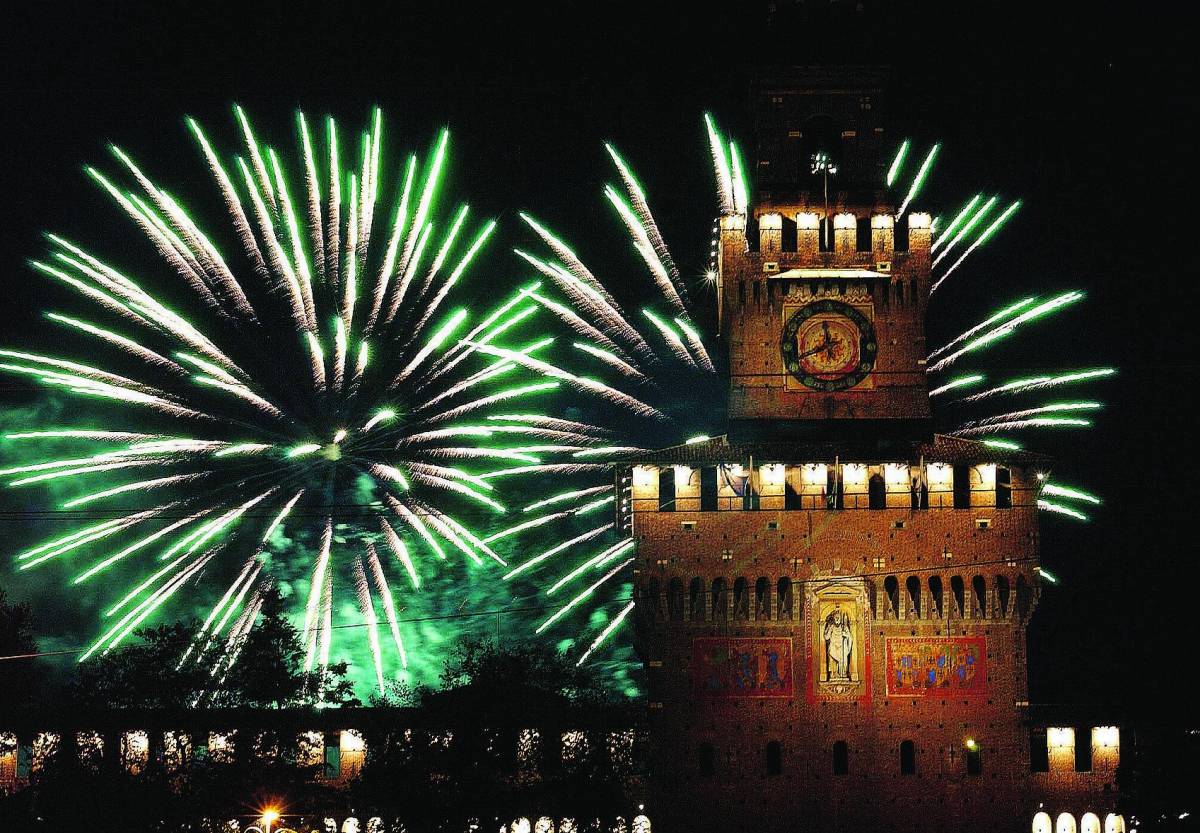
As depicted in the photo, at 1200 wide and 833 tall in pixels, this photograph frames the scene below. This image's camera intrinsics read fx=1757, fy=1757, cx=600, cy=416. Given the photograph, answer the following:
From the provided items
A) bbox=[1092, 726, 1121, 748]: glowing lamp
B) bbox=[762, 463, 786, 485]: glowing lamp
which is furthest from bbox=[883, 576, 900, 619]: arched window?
bbox=[1092, 726, 1121, 748]: glowing lamp

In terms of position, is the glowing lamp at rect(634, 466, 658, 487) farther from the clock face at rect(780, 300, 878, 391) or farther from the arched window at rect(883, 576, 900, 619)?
the arched window at rect(883, 576, 900, 619)

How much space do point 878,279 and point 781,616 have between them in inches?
429

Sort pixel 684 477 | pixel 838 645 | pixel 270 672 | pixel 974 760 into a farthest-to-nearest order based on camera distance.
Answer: pixel 684 477 < pixel 838 645 < pixel 974 760 < pixel 270 672

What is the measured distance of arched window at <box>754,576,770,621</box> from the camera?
170ft

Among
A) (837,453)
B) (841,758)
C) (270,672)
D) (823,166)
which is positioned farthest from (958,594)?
(270,672)

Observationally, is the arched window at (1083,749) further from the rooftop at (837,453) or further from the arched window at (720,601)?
the arched window at (720,601)

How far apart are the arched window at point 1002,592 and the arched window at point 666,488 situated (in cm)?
994

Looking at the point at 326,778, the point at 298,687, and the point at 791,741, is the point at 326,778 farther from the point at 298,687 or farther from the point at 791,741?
the point at 791,741

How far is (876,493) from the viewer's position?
5266 cm

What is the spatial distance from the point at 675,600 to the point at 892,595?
6396mm

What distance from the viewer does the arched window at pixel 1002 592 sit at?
171ft

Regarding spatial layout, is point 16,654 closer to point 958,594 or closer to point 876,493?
point 876,493

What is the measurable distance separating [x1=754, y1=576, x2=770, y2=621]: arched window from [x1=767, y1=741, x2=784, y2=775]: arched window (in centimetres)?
368

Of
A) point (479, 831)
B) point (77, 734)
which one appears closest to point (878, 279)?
point (479, 831)
